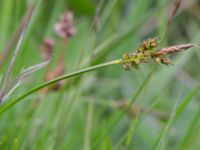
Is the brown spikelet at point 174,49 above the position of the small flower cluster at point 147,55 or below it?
below

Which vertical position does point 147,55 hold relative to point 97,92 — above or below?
below

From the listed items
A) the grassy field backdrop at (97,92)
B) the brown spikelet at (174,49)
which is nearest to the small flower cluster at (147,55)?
the brown spikelet at (174,49)

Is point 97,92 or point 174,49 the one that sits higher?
point 97,92

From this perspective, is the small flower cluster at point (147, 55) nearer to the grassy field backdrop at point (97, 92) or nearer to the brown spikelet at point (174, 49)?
the brown spikelet at point (174, 49)

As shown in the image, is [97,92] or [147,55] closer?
[147,55]

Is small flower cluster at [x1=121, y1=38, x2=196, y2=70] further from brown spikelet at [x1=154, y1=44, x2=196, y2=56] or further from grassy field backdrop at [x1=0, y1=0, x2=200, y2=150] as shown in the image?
grassy field backdrop at [x1=0, y1=0, x2=200, y2=150]

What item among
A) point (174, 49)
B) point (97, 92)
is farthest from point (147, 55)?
point (97, 92)

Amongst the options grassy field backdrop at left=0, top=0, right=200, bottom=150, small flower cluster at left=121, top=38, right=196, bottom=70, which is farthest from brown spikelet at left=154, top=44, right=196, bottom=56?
grassy field backdrop at left=0, top=0, right=200, bottom=150

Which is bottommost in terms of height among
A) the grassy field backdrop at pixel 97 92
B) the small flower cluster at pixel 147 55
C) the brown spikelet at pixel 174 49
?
the brown spikelet at pixel 174 49

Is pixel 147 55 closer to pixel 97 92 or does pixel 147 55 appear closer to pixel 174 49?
pixel 174 49
